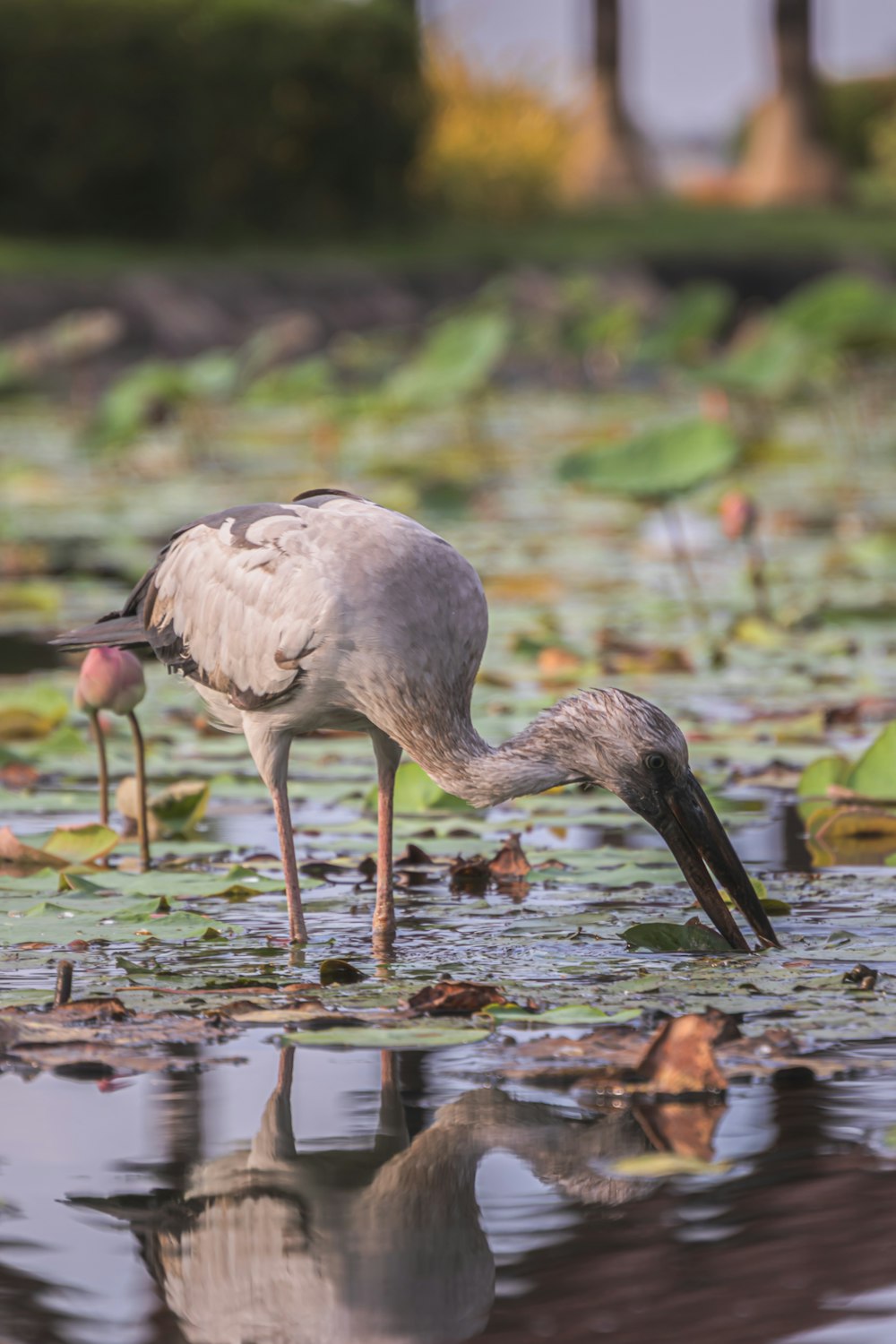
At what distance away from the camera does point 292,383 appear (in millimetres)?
13312

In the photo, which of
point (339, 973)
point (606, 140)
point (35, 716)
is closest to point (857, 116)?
point (606, 140)

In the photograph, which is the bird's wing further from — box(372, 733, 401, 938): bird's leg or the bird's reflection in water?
the bird's reflection in water

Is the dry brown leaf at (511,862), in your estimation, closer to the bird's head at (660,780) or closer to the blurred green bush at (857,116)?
the bird's head at (660,780)

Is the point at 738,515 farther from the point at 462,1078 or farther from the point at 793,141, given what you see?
the point at 793,141

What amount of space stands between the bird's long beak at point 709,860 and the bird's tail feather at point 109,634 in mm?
1256

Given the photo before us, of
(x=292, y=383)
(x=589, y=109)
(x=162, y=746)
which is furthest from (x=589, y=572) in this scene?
(x=589, y=109)

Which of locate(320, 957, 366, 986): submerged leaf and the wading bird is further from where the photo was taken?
the wading bird

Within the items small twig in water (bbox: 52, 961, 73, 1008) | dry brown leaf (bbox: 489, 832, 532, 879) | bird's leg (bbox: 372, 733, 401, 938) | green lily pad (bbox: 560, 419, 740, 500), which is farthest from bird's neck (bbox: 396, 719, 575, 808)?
green lily pad (bbox: 560, 419, 740, 500)

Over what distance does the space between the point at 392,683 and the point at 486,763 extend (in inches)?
9.3

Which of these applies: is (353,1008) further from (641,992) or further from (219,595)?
(219,595)

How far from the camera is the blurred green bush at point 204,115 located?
2117 centimetres

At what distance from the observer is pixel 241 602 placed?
4.17 meters

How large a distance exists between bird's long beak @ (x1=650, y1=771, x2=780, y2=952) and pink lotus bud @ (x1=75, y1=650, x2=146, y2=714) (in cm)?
127

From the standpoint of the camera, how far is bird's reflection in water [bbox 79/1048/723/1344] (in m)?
2.48
